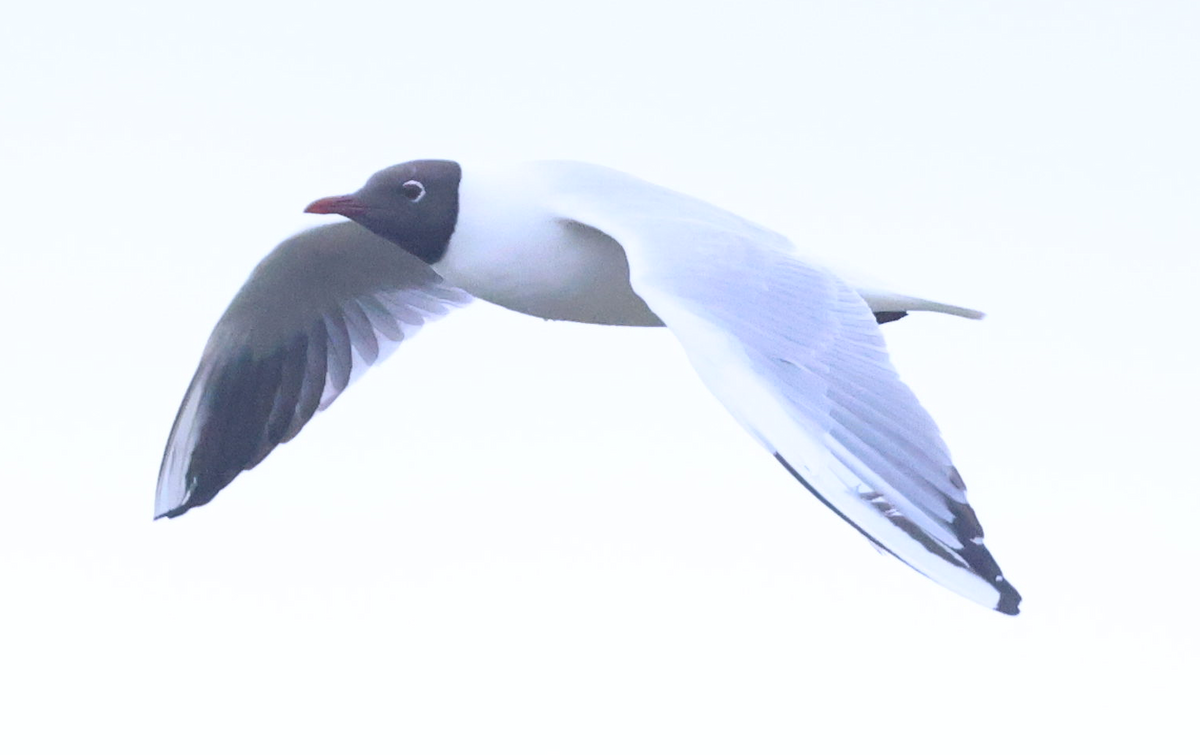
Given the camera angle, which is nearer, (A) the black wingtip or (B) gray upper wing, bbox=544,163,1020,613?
(A) the black wingtip

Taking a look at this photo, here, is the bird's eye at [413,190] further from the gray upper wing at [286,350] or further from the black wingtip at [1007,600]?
the black wingtip at [1007,600]

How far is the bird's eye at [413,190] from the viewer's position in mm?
4582

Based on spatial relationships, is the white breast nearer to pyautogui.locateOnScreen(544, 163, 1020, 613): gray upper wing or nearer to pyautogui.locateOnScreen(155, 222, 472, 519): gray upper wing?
pyautogui.locateOnScreen(544, 163, 1020, 613): gray upper wing

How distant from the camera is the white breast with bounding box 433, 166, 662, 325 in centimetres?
444

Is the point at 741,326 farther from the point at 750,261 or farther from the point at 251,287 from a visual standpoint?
the point at 251,287

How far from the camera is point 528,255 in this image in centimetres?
445

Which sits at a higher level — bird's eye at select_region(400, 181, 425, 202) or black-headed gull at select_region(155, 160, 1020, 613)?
bird's eye at select_region(400, 181, 425, 202)

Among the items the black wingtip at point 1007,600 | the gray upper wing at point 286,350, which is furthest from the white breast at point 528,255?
the black wingtip at point 1007,600

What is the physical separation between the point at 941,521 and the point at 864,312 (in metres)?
0.76


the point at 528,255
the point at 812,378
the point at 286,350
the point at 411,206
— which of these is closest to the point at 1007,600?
the point at 812,378

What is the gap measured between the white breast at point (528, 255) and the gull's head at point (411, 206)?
3cm

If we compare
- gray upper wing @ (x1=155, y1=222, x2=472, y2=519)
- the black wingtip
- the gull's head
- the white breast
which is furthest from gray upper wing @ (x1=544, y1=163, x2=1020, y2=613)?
gray upper wing @ (x1=155, y1=222, x2=472, y2=519)

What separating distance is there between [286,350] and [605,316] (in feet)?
4.36

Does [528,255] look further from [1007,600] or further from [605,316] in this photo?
[1007,600]
